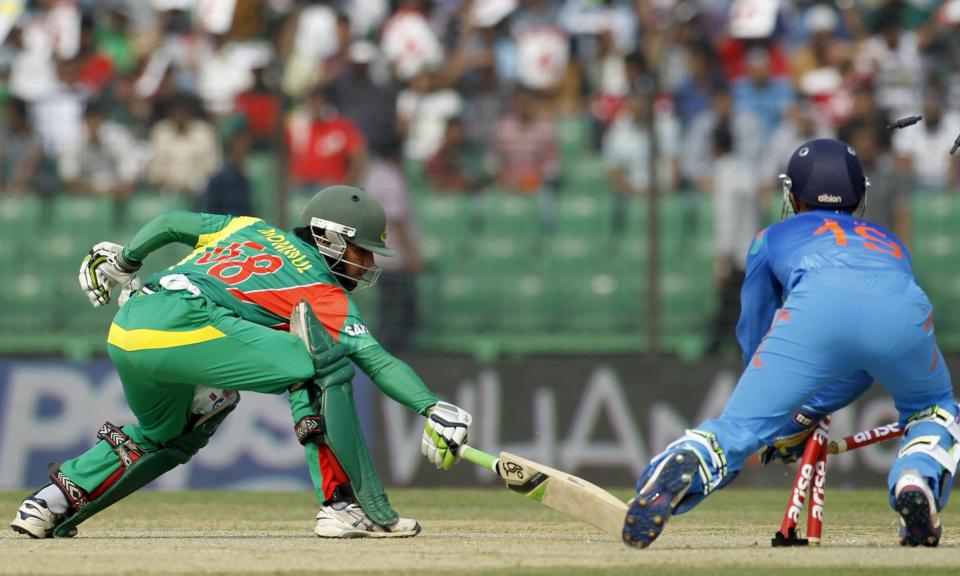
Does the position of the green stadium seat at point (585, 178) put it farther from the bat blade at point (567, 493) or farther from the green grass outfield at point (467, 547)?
the bat blade at point (567, 493)

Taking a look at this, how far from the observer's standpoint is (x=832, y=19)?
1566 cm

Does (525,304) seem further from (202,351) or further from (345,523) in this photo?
(202,351)

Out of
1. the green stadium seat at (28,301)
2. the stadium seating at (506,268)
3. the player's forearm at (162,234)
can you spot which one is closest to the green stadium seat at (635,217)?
the stadium seating at (506,268)

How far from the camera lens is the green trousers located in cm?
721

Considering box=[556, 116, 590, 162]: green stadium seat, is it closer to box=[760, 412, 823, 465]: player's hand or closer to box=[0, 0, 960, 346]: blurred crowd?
box=[0, 0, 960, 346]: blurred crowd

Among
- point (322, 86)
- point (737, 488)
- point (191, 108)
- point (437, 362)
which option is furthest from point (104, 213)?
point (737, 488)

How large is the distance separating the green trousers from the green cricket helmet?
0.65 meters

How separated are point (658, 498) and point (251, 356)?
1988 mm

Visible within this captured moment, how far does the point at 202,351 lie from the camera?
722 cm

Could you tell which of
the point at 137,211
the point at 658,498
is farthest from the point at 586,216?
the point at 658,498

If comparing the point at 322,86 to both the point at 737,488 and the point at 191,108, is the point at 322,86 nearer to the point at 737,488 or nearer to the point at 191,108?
the point at 191,108

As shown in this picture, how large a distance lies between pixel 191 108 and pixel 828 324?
8.01 metres

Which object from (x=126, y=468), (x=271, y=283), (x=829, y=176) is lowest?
(x=126, y=468)

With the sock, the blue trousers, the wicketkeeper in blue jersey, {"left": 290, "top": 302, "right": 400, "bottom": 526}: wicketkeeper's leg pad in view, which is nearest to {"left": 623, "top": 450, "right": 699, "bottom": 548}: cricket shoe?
the wicketkeeper in blue jersey
